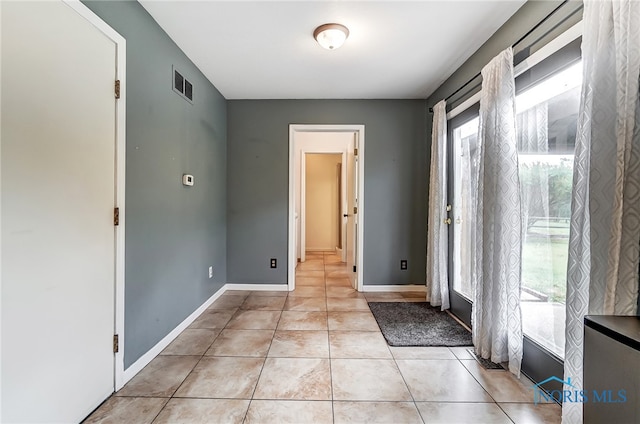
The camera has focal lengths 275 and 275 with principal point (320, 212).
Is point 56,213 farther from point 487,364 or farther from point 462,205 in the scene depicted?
point 462,205

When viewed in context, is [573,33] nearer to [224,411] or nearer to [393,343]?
[393,343]

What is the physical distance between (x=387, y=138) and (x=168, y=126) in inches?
95.4

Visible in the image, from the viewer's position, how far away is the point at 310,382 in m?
1.67

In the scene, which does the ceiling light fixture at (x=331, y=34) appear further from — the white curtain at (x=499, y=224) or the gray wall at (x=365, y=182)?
the gray wall at (x=365, y=182)

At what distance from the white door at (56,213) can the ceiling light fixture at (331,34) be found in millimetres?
1315

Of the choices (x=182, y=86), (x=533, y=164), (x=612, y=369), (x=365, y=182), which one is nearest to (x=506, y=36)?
(x=533, y=164)

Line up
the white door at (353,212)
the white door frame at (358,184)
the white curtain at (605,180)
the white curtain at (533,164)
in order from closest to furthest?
the white curtain at (605,180), the white curtain at (533,164), the white door frame at (358,184), the white door at (353,212)

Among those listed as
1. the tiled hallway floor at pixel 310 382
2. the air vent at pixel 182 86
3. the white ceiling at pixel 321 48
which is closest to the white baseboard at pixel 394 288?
the tiled hallway floor at pixel 310 382

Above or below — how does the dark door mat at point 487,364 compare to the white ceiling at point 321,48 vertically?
below

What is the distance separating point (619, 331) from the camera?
0.81 metres

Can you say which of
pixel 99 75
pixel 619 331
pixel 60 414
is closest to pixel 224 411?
pixel 60 414

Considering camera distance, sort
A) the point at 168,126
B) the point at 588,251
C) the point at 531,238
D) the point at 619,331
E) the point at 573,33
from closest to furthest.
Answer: the point at 619,331
the point at 588,251
the point at 573,33
the point at 531,238
the point at 168,126

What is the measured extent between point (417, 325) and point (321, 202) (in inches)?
165
